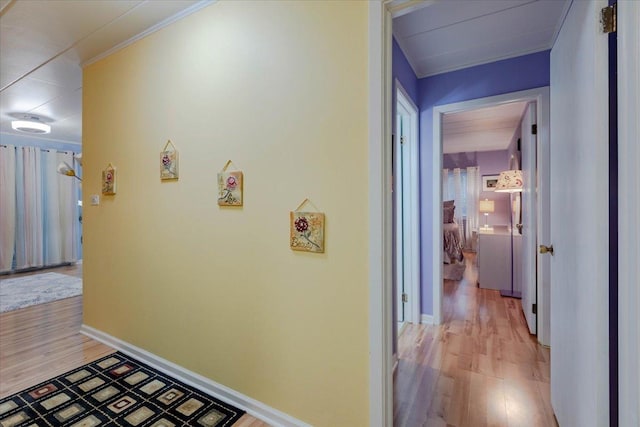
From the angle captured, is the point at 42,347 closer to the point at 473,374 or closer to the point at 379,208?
the point at 379,208

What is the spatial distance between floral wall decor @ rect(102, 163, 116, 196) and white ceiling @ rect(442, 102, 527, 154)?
3.26 m

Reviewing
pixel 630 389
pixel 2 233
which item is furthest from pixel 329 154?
pixel 2 233

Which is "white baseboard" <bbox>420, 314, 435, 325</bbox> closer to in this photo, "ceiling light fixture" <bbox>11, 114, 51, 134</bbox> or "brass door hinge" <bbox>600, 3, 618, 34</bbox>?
"brass door hinge" <bbox>600, 3, 618, 34</bbox>

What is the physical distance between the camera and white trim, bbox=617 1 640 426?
86 centimetres

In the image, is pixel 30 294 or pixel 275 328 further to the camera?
pixel 30 294

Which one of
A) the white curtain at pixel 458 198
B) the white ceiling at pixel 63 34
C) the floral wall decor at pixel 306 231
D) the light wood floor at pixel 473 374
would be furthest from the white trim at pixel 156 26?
the white curtain at pixel 458 198

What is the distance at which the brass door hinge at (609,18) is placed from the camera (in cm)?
96

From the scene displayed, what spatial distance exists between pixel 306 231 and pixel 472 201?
6.98 meters

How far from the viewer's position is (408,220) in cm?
294

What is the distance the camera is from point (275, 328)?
1.61 meters

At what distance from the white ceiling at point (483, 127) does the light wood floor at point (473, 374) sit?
84.4 inches

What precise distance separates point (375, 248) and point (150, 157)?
5.82 feet

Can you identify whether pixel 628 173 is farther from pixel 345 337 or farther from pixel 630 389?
pixel 345 337

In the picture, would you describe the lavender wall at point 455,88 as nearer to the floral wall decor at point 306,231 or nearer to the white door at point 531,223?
the white door at point 531,223
